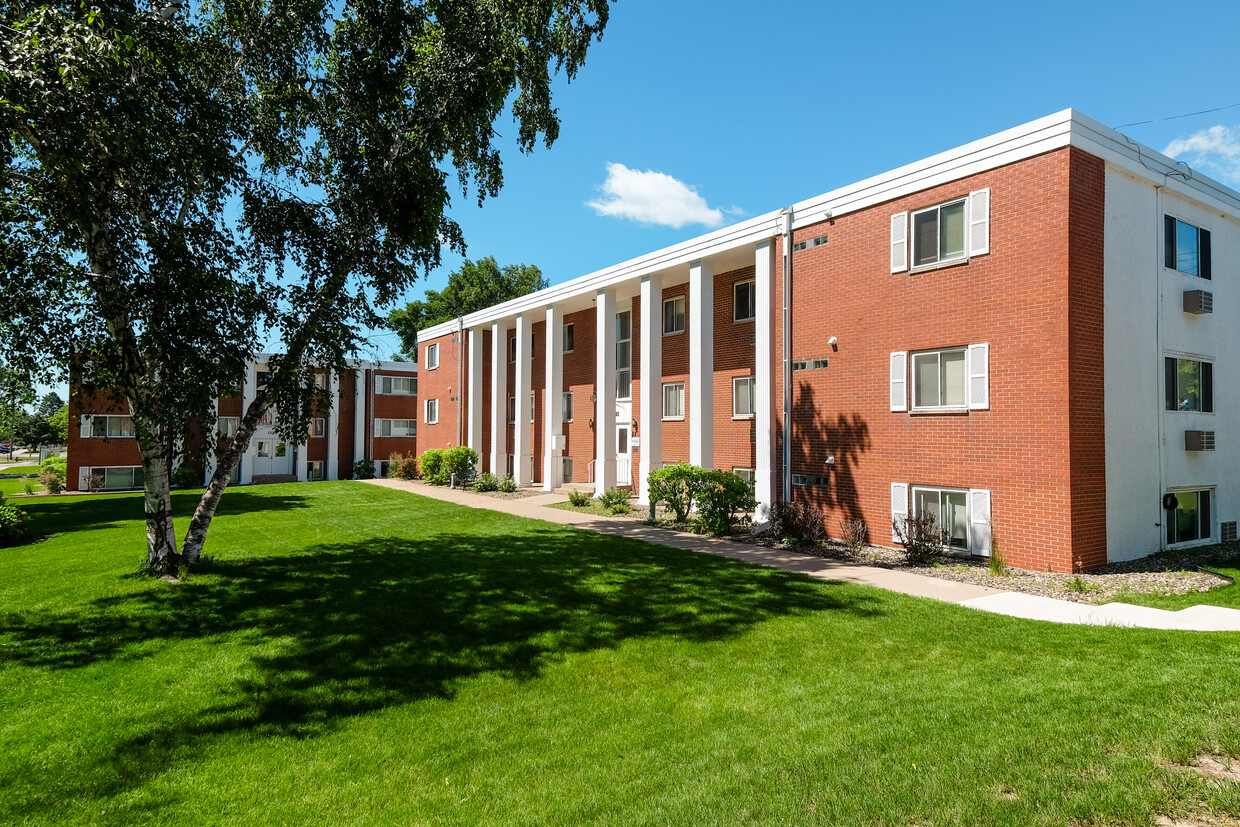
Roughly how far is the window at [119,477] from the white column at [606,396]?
25.2 meters

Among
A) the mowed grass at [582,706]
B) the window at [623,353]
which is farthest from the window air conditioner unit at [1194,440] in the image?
the window at [623,353]

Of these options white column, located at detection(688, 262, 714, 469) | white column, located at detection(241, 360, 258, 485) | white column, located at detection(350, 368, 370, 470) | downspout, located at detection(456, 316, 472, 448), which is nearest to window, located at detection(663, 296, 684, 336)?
white column, located at detection(688, 262, 714, 469)

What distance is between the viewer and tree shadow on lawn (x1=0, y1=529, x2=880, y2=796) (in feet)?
17.1

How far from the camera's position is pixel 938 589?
9203 millimetres

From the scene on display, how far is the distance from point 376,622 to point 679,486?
906 cm

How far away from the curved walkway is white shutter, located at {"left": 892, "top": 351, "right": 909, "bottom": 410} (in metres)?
3.31

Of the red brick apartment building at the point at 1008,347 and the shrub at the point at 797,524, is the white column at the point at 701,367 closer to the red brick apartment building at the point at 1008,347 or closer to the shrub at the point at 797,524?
the red brick apartment building at the point at 1008,347

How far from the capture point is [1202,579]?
974cm

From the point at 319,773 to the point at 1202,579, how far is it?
11989mm

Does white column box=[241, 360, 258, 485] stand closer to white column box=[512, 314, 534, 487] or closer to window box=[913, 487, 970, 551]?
white column box=[512, 314, 534, 487]

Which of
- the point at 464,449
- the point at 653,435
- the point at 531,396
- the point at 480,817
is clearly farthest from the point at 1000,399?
the point at 464,449

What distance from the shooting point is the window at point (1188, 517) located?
1202cm

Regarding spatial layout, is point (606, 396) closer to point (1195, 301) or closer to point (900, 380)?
point (900, 380)

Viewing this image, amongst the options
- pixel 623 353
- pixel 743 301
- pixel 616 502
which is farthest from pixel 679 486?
pixel 623 353
